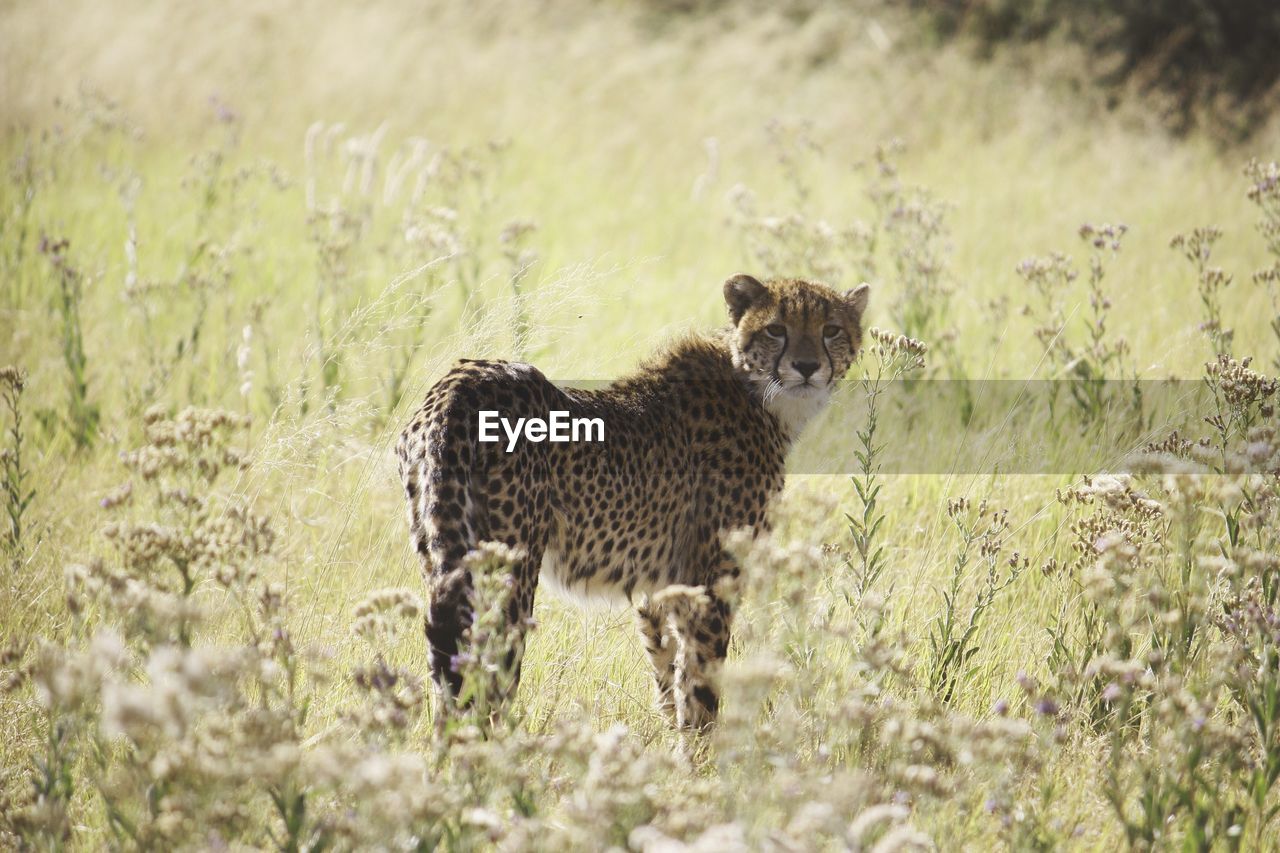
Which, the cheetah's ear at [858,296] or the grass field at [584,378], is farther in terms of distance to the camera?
the cheetah's ear at [858,296]

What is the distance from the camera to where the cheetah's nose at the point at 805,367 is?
3775 mm

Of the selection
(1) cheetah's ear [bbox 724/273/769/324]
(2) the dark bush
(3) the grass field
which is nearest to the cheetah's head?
(1) cheetah's ear [bbox 724/273/769/324]

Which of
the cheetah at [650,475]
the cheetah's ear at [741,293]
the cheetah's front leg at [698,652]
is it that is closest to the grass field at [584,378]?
the cheetah's front leg at [698,652]

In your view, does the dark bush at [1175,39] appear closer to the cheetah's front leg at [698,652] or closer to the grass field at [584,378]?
the grass field at [584,378]

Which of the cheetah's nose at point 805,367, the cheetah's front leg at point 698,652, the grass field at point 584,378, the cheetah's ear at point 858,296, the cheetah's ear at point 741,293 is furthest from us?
the cheetah's ear at point 858,296

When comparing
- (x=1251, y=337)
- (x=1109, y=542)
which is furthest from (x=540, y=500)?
(x=1251, y=337)

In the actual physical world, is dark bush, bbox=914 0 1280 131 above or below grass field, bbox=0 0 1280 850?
above

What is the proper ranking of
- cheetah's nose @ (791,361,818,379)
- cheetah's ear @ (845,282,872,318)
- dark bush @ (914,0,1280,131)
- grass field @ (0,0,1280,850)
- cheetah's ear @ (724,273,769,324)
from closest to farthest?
grass field @ (0,0,1280,850)
cheetah's nose @ (791,361,818,379)
cheetah's ear @ (724,273,769,324)
cheetah's ear @ (845,282,872,318)
dark bush @ (914,0,1280,131)

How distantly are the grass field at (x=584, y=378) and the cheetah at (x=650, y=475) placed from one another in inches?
8.0

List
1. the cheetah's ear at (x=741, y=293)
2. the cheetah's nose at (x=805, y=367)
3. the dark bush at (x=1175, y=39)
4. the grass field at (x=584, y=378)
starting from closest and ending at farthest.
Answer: the grass field at (x=584, y=378)
the cheetah's nose at (x=805, y=367)
the cheetah's ear at (x=741, y=293)
the dark bush at (x=1175, y=39)

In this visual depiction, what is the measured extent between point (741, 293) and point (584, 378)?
105 centimetres

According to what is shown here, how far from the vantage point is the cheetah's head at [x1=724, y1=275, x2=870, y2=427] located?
150 inches

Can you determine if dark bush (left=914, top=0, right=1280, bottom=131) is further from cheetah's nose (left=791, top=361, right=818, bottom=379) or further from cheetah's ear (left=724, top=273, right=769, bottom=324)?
cheetah's nose (left=791, top=361, right=818, bottom=379)

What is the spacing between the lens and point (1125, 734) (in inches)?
127
